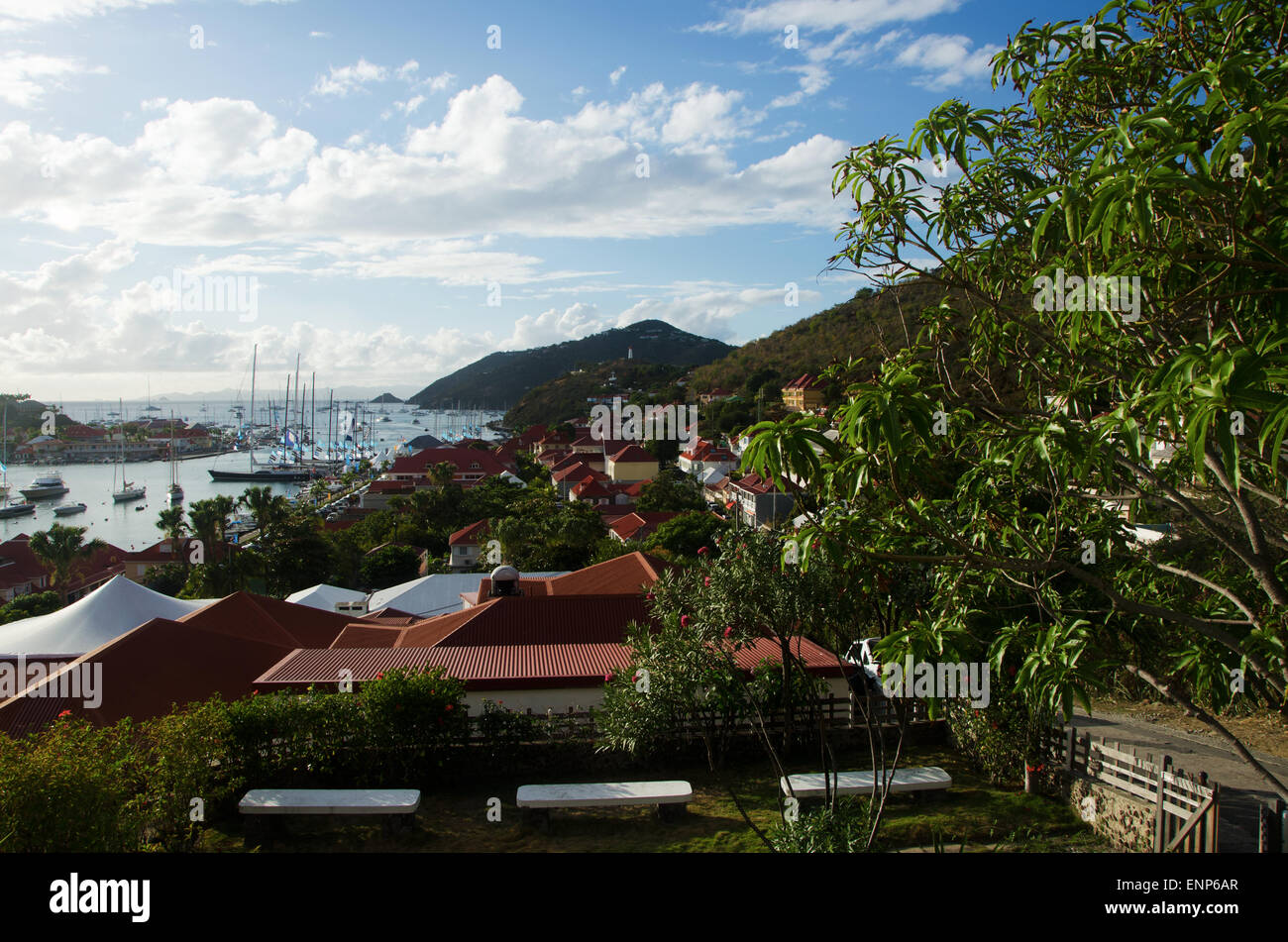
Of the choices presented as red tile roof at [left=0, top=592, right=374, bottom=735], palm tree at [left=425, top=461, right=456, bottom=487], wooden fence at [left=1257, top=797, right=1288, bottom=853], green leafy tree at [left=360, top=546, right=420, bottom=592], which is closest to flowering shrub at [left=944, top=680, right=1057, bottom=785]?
wooden fence at [left=1257, top=797, right=1288, bottom=853]

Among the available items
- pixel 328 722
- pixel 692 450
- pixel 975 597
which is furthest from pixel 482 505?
pixel 975 597

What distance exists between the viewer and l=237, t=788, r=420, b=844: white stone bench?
804 cm

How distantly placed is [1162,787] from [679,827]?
15.0 ft

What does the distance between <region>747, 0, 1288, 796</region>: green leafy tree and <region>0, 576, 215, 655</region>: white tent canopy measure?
1400 cm

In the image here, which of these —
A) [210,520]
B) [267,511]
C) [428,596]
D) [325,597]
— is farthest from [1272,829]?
[267,511]

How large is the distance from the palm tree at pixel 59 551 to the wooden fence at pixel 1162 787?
41.7m

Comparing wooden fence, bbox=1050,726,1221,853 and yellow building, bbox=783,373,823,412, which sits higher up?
yellow building, bbox=783,373,823,412

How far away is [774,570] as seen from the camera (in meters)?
8.30

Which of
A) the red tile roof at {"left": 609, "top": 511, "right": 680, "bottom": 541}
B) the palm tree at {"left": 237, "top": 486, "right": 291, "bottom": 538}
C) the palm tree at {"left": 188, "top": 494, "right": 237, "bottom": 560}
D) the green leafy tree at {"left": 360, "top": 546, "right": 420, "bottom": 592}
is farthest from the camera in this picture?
the green leafy tree at {"left": 360, "top": 546, "right": 420, "bottom": 592}

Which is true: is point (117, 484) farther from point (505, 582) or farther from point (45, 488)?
point (505, 582)

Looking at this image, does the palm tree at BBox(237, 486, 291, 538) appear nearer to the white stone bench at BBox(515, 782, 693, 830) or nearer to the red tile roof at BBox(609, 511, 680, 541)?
the red tile roof at BBox(609, 511, 680, 541)

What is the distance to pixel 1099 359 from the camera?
4.26 m

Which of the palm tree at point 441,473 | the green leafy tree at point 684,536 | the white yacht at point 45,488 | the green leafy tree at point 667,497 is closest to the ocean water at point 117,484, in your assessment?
→ the white yacht at point 45,488

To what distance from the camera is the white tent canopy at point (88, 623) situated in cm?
1367
